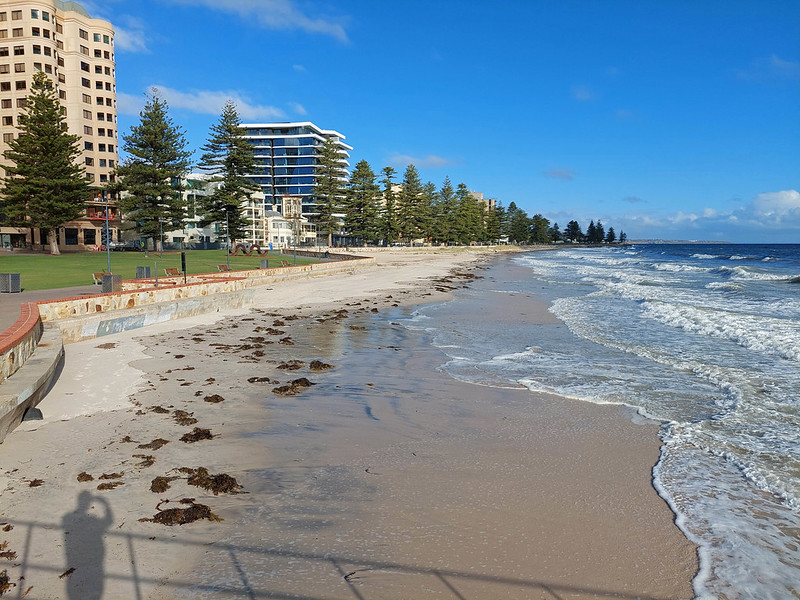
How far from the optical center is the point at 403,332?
14.3 metres

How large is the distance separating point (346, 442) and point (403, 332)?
8.29m

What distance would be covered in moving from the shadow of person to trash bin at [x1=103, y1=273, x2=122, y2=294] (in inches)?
415

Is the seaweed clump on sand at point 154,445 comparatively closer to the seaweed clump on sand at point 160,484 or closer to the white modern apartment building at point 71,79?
the seaweed clump on sand at point 160,484

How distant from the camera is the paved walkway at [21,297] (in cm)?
972

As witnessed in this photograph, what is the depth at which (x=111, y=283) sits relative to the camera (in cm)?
1385

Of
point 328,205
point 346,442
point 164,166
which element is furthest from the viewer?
point 328,205

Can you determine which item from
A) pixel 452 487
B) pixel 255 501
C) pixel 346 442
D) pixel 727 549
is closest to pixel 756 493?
pixel 727 549

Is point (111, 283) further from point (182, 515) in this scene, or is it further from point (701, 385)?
point (701, 385)

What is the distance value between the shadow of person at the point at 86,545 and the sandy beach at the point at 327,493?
1 cm

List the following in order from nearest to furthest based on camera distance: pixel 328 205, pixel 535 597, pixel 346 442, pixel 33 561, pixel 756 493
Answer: pixel 535 597, pixel 33 561, pixel 756 493, pixel 346 442, pixel 328 205

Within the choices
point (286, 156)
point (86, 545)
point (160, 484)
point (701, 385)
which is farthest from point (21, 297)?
point (286, 156)

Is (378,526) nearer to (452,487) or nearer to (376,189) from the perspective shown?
(452,487)

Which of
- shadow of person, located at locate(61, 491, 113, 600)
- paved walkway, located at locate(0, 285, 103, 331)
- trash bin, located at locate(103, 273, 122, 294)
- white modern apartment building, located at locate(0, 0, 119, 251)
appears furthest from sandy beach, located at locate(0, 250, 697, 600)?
white modern apartment building, located at locate(0, 0, 119, 251)

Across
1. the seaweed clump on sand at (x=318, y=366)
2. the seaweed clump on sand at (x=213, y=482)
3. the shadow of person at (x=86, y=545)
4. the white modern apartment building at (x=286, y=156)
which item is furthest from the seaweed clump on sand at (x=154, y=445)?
the white modern apartment building at (x=286, y=156)
